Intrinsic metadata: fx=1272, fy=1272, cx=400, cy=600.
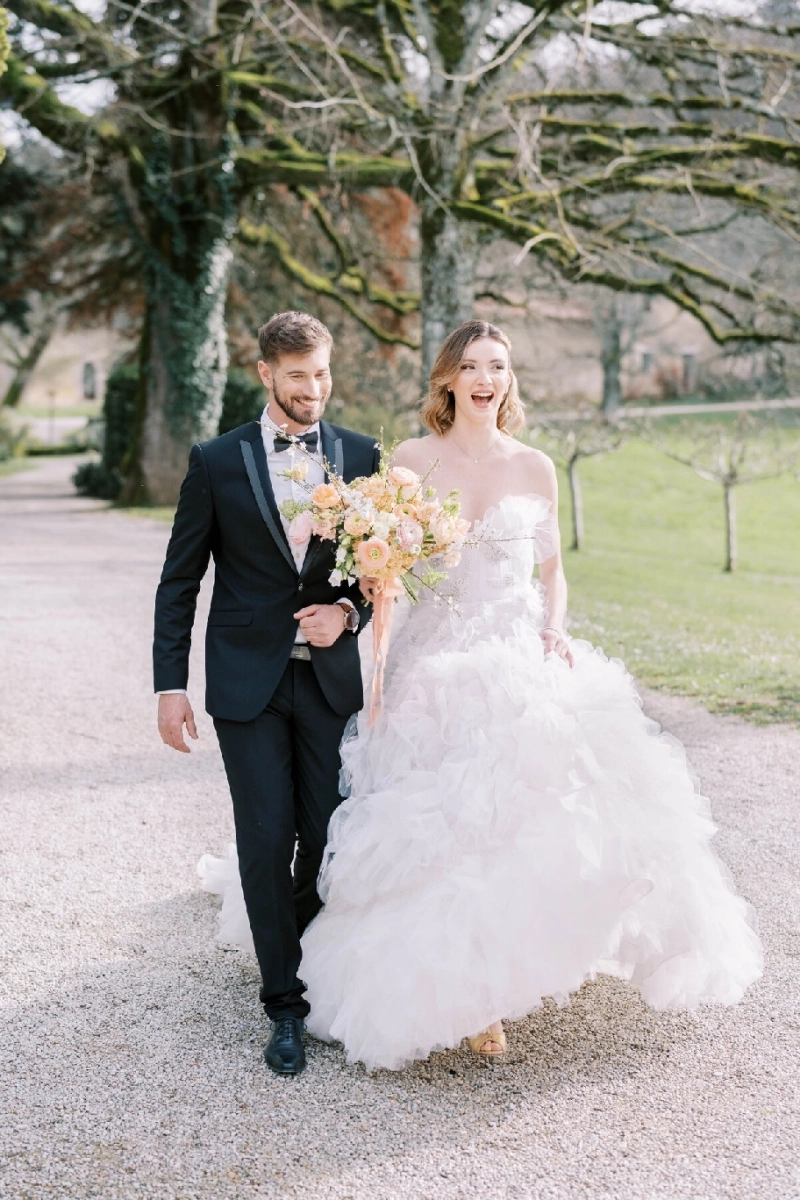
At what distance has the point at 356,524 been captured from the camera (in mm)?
3514

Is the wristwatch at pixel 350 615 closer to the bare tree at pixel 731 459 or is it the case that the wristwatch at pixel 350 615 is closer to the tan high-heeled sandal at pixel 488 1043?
the tan high-heeled sandal at pixel 488 1043

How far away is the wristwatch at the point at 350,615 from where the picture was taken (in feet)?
12.5

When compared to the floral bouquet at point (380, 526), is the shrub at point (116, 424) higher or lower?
higher

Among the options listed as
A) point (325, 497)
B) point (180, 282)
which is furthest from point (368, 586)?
point (180, 282)

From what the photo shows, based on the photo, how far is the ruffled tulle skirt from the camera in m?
3.43

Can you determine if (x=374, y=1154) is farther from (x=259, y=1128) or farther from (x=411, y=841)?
(x=411, y=841)

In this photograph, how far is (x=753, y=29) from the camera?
14453 millimetres

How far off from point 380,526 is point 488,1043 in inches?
60.2

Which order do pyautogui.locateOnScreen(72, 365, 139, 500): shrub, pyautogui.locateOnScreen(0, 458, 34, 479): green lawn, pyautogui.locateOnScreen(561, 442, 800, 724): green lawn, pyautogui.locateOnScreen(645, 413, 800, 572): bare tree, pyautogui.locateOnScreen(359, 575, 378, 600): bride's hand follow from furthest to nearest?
pyautogui.locateOnScreen(0, 458, 34, 479): green lawn, pyautogui.locateOnScreen(72, 365, 139, 500): shrub, pyautogui.locateOnScreen(645, 413, 800, 572): bare tree, pyautogui.locateOnScreen(561, 442, 800, 724): green lawn, pyautogui.locateOnScreen(359, 575, 378, 600): bride's hand

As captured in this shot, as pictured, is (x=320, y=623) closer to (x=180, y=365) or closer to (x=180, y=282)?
(x=180, y=365)

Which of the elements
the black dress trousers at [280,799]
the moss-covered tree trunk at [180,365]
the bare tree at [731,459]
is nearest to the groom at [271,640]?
the black dress trousers at [280,799]

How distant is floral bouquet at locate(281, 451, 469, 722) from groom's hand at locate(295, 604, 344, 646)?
10cm

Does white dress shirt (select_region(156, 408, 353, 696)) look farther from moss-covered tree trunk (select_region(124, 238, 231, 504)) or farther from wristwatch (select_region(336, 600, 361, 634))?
moss-covered tree trunk (select_region(124, 238, 231, 504))

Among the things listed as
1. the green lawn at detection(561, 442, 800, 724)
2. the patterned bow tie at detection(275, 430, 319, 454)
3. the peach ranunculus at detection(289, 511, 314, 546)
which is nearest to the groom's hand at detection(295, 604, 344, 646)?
the peach ranunculus at detection(289, 511, 314, 546)
